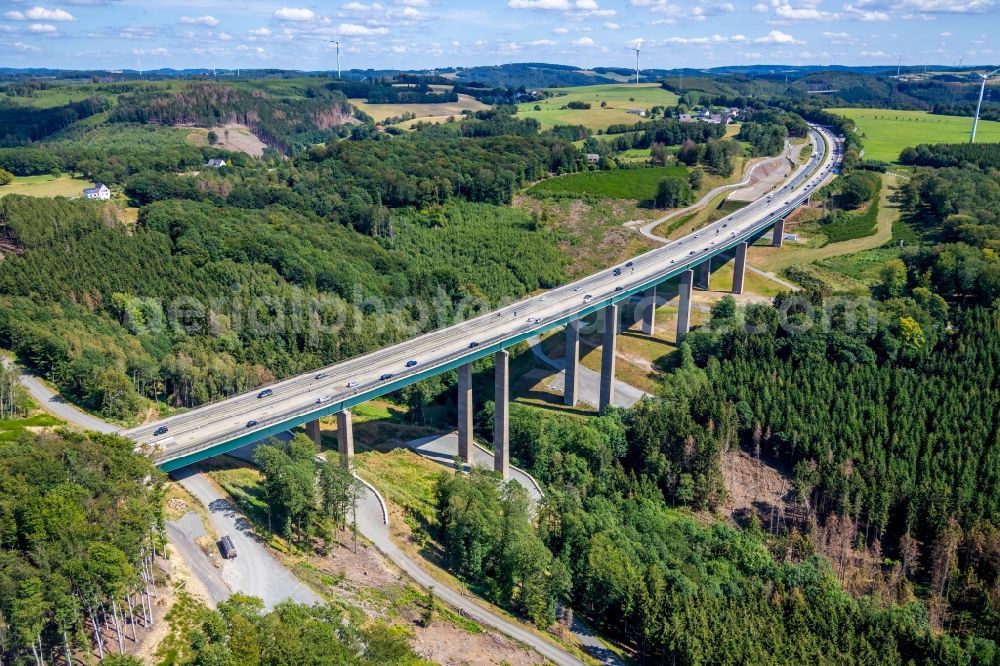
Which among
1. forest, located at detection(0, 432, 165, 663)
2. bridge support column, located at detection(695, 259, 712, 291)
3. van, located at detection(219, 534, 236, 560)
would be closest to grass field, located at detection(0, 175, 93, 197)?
forest, located at detection(0, 432, 165, 663)

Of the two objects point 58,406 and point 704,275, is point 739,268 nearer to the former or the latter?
point 704,275

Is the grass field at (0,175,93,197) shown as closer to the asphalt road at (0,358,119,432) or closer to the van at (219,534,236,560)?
the asphalt road at (0,358,119,432)

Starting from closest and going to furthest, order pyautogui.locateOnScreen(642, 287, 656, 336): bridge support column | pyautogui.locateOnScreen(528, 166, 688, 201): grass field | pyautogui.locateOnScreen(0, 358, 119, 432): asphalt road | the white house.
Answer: pyautogui.locateOnScreen(0, 358, 119, 432): asphalt road < pyautogui.locateOnScreen(642, 287, 656, 336): bridge support column < the white house < pyautogui.locateOnScreen(528, 166, 688, 201): grass field

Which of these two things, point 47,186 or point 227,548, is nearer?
point 227,548

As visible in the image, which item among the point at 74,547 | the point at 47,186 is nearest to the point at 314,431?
the point at 74,547

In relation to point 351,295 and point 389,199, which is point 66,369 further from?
point 389,199

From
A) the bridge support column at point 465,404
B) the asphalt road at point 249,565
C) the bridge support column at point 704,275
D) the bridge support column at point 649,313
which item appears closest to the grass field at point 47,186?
the bridge support column at point 465,404
